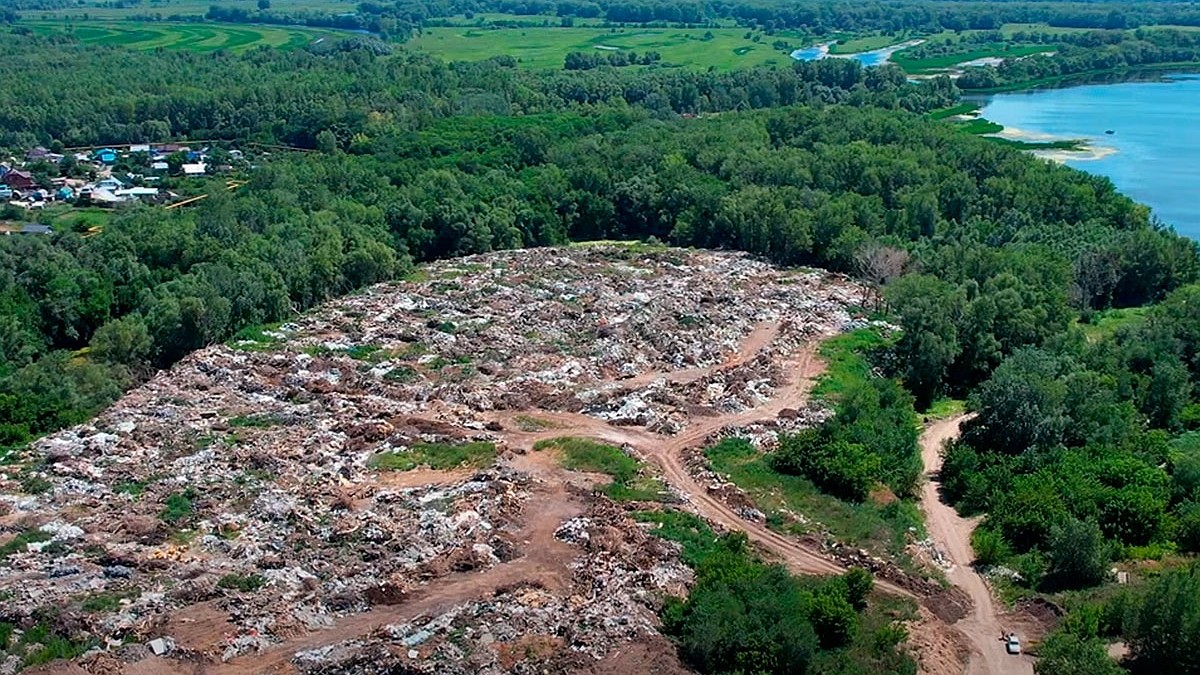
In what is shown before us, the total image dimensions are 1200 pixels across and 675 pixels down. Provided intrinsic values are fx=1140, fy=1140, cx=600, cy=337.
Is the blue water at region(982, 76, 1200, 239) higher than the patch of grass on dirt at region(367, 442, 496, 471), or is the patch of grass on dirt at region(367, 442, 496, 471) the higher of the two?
the blue water at region(982, 76, 1200, 239)

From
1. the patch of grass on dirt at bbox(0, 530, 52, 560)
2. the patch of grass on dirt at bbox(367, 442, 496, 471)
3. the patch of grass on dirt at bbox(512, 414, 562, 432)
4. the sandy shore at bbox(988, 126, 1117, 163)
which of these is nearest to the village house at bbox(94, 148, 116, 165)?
the patch of grass on dirt at bbox(512, 414, 562, 432)

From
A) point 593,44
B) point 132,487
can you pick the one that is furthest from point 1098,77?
point 132,487

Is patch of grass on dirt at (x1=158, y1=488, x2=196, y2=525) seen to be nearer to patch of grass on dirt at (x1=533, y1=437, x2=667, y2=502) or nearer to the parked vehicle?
patch of grass on dirt at (x1=533, y1=437, x2=667, y2=502)

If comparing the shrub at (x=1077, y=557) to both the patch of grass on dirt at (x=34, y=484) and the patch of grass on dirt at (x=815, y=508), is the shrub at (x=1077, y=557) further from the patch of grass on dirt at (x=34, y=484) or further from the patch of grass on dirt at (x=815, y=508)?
the patch of grass on dirt at (x=34, y=484)

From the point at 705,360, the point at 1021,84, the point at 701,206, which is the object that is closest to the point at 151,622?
the point at 705,360

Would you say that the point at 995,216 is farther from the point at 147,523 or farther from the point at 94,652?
the point at 94,652
